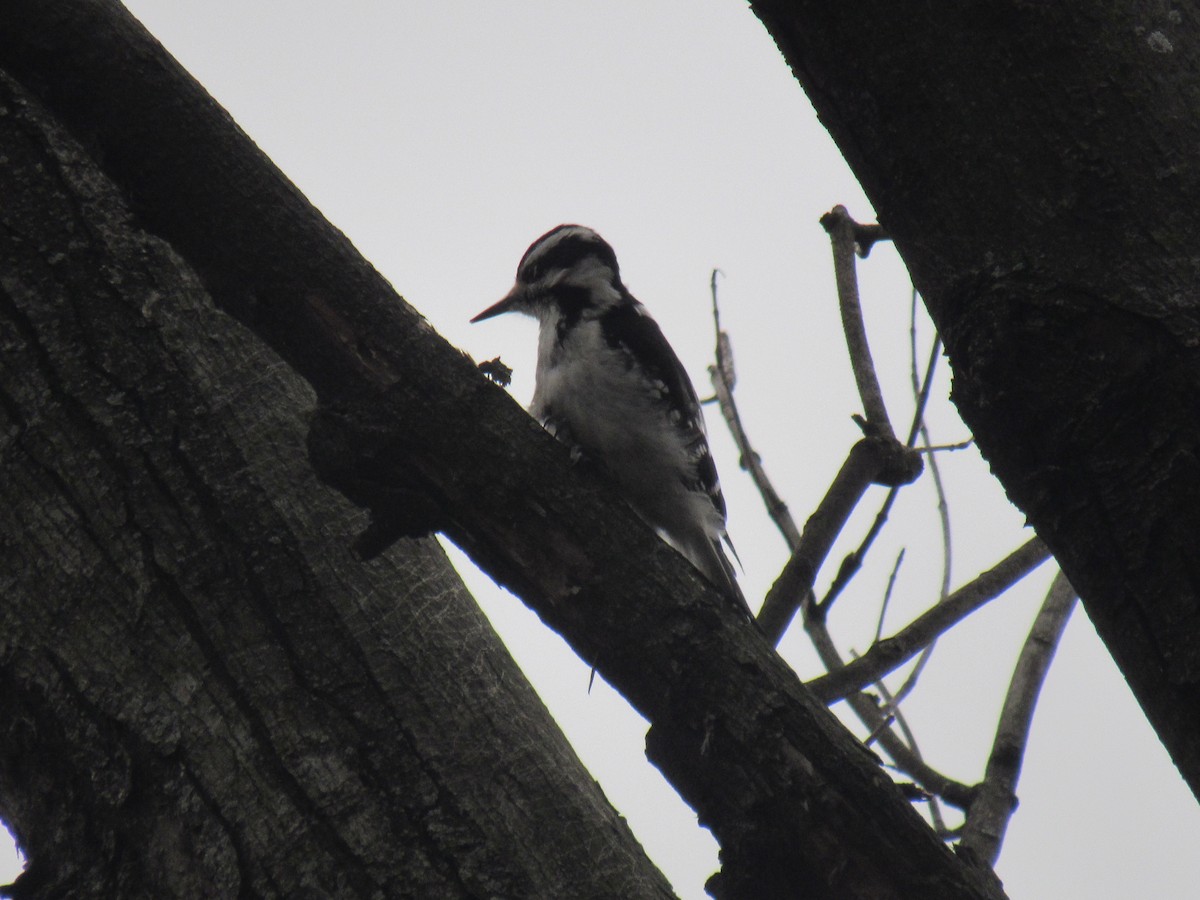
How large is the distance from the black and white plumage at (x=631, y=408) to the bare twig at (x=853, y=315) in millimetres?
1452

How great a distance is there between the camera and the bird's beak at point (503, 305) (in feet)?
17.5

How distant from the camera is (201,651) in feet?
6.03

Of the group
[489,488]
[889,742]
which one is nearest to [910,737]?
[889,742]

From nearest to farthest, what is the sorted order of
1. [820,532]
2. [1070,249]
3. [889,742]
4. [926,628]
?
[1070,249], [820,532], [926,628], [889,742]

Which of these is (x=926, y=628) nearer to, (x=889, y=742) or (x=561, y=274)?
(x=889, y=742)

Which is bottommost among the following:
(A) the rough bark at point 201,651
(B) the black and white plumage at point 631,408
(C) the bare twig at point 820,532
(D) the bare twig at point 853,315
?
(A) the rough bark at point 201,651

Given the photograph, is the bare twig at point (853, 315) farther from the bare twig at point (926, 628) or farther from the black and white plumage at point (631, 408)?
the black and white plumage at point (631, 408)

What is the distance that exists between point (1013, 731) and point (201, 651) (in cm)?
182

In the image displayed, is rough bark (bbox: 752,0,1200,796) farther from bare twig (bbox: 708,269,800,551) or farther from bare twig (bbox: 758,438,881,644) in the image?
bare twig (bbox: 708,269,800,551)

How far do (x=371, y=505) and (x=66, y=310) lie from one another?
616 mm

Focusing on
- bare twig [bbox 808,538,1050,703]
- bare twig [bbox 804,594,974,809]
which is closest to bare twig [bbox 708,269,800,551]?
bare twig [bbox 804,594,974,809]

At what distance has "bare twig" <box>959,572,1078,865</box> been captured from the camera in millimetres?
2543

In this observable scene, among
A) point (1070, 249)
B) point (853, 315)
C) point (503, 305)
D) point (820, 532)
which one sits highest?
point (503, 305)

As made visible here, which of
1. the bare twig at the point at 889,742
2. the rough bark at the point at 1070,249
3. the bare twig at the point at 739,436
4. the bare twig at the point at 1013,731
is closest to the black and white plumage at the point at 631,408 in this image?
the bare twig at the point at 739,436
